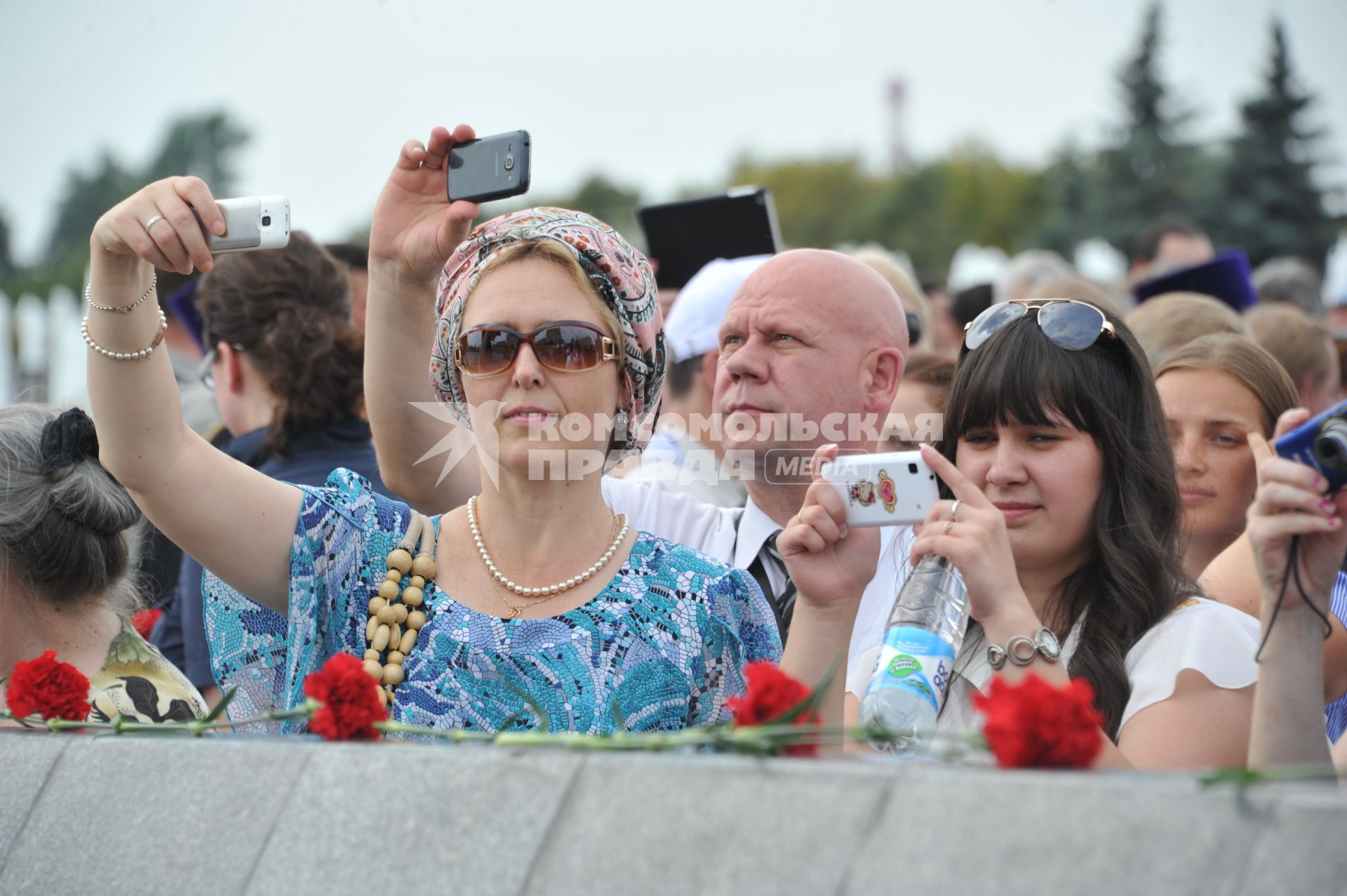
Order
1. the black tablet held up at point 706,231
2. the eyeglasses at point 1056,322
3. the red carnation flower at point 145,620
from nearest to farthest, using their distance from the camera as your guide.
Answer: the eyeglasses at point 1056,322 < the red carnation flower at point 145,620 < the black tablet held up at point 706,231

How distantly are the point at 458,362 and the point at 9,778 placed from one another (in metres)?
1.13

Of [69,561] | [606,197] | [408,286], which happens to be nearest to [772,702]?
[408,286]

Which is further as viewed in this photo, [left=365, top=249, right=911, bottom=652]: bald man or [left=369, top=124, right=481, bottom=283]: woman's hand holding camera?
[left=365, top=249, right=911, bottom=652]: bald man

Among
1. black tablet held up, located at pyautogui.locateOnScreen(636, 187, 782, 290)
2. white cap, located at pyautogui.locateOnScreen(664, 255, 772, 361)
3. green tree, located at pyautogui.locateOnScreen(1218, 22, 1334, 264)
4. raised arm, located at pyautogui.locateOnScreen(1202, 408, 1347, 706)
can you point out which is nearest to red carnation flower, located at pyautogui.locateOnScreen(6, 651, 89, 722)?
raised arm, located at pyautogui.locateOnScreen(1202, 408, 1347, 706)

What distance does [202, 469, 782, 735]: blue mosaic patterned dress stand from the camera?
270 cm

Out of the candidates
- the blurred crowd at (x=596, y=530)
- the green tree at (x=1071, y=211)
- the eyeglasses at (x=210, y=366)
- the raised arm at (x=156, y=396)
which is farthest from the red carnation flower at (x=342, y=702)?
the green tree at (x=1071, y=211)

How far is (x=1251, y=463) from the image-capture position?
383cm

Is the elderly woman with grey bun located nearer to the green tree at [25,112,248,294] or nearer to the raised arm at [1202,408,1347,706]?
the raised arm at [1202,408,1347,706]

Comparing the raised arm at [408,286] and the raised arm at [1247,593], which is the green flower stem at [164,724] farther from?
the raised arm at [1247,593]

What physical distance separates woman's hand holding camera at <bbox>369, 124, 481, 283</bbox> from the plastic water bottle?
136 cm

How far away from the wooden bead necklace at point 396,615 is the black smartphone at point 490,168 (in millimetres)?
765

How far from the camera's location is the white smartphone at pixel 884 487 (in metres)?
2.53

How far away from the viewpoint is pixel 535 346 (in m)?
2.80

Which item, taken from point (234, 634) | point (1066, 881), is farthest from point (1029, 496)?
point (234, 634)
